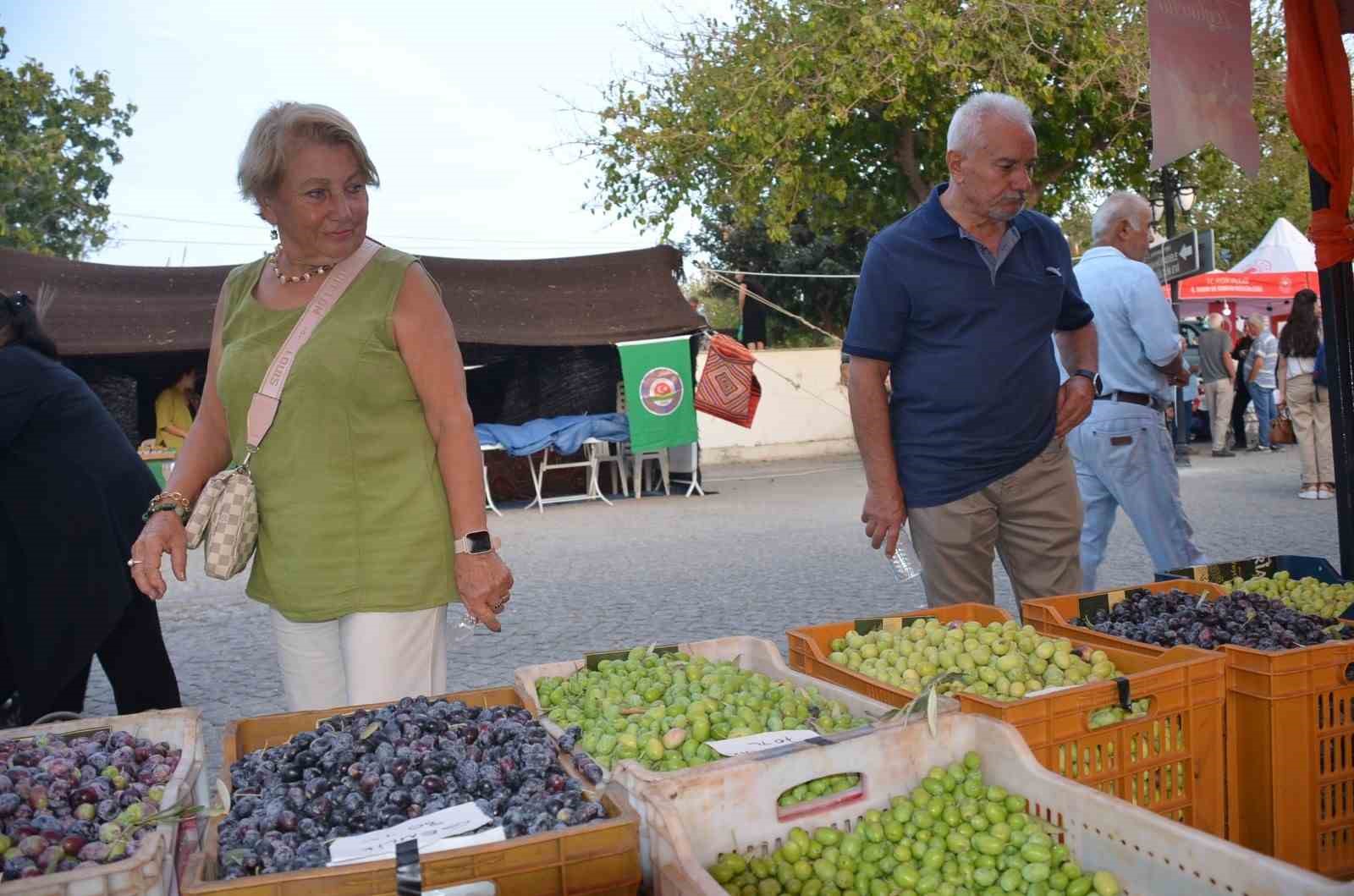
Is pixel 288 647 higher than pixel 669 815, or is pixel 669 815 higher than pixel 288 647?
pixel 288 647

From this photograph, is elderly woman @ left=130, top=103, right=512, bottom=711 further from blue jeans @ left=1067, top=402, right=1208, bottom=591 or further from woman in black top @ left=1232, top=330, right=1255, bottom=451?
woman in black top @ left=1232, top=330, right=1255, bottom=451

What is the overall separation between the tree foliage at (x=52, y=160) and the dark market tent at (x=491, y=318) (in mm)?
9973

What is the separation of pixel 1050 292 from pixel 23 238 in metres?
25.3

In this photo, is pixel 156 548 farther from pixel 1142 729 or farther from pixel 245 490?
pixel 1142 729

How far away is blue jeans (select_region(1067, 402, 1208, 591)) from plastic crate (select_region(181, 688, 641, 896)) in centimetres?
345

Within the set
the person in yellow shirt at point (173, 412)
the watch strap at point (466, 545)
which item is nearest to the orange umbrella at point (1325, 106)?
the watch strap at point (466, 545)

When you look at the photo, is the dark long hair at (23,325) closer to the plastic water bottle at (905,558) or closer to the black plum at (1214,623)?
the plastic water bottle at (905,558)

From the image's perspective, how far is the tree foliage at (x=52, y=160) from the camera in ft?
73.7

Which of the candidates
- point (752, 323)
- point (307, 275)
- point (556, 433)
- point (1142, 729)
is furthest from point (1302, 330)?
point (307, 275)

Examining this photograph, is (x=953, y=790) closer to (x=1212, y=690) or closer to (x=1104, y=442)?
(x=1212, y=690)

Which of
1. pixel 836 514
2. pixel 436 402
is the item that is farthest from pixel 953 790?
pixel 836 514

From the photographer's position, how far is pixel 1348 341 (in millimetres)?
3752

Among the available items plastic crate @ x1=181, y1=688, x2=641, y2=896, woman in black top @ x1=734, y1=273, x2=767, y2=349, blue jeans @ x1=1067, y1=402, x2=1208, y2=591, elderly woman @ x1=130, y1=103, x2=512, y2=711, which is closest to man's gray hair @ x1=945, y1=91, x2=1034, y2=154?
elderly woman @ x1=130, y1=103, x2=512, y2=711

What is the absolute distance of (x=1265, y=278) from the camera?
58.6 feet
